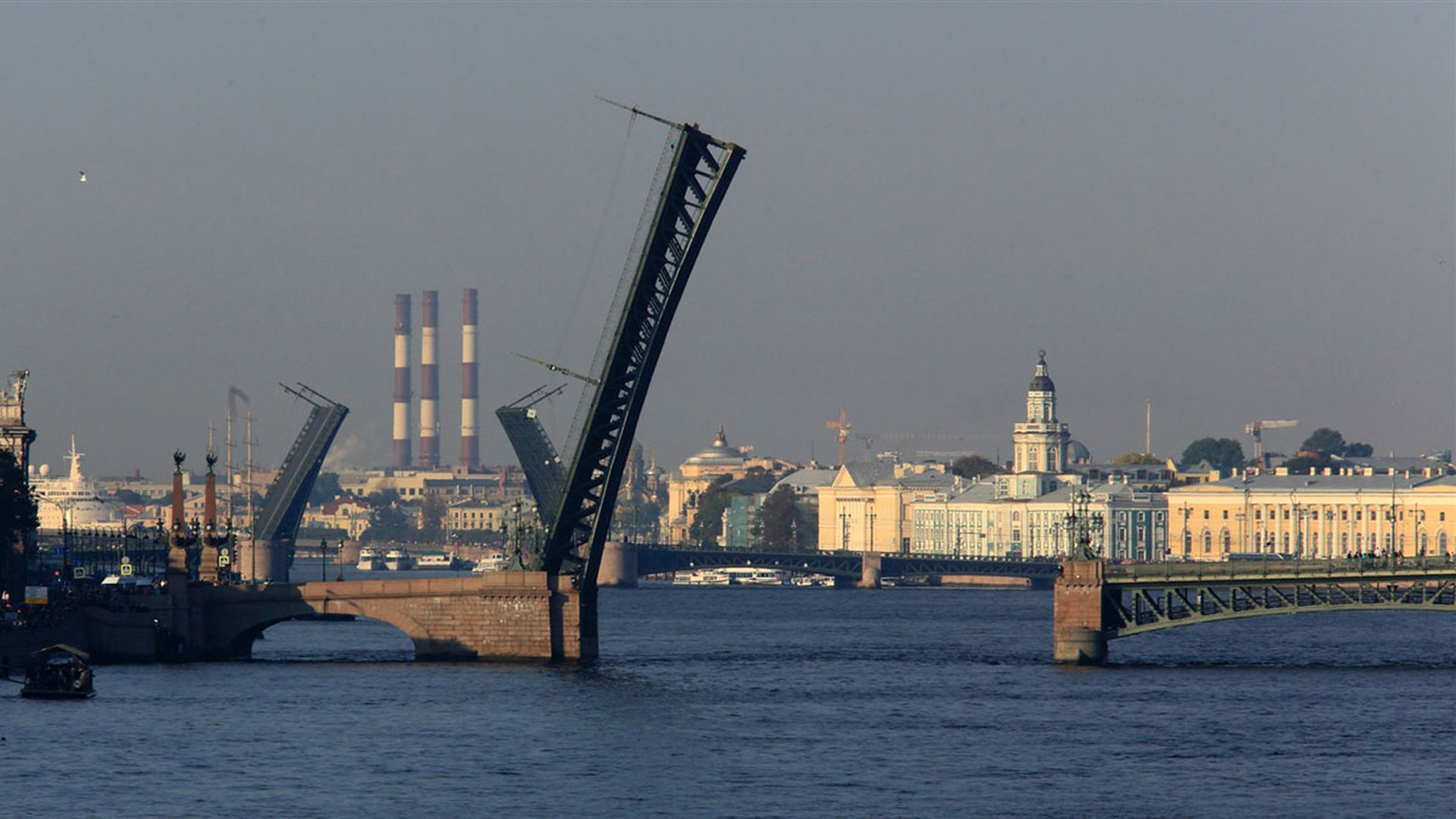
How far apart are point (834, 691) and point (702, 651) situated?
14441mm

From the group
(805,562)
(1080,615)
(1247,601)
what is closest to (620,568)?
(805,562)

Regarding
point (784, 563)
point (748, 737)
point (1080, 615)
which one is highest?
point (784, 563)

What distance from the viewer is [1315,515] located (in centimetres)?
15388

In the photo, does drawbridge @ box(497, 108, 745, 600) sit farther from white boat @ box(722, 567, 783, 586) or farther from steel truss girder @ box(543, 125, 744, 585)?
white boat @ box(722, 567, 783, 586)

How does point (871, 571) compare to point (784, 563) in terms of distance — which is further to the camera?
point (871, 571)

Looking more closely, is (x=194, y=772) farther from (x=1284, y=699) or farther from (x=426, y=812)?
(x=1284, y=699)

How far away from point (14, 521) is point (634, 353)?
1995 centimetres

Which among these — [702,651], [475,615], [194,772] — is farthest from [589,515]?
[194,772]

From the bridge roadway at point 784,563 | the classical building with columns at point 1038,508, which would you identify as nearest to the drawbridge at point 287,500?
the bridge roadway at point 784,563

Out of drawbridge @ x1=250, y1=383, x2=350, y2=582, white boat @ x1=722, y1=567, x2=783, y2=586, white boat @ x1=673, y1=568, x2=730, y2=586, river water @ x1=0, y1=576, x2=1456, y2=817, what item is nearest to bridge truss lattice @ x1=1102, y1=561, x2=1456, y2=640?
river water @ x1=0, y1=576, x2=1456, y2=817

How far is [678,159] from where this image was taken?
5484 centimetres

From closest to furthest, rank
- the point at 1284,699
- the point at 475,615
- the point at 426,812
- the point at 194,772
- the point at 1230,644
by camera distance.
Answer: the point at 426,812 → the point at 194,772 → the point at 1284,699 → the point at 475,615 → the point at 1230,644

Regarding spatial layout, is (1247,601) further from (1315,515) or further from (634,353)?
(1315,515)

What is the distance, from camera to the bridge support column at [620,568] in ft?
463
